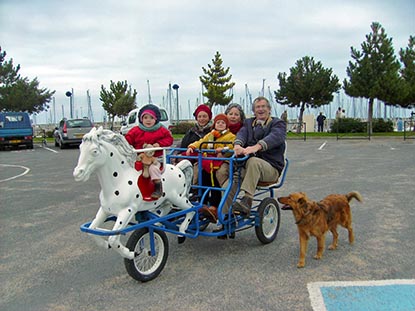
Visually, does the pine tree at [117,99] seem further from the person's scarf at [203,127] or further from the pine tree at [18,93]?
the person's scarf at [203,127]

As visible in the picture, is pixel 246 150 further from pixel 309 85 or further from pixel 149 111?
pixel 309 85

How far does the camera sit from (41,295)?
3.76 m

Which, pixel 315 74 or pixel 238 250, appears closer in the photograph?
pixel 238 250

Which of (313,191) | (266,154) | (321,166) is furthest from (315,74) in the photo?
(266,154)

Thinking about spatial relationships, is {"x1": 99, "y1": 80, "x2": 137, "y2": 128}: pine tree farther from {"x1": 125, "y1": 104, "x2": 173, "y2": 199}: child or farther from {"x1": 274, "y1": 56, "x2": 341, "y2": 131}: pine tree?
{"x1": 125, "y1": 104, "x2": 173, "y2": 199}: child

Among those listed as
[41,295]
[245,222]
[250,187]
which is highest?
[250,187]

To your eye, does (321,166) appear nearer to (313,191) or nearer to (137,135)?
(313,191)

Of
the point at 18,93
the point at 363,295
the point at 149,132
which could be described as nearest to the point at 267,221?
the point at 363,295

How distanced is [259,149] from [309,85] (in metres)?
32.5

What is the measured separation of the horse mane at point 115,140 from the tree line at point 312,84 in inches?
1035

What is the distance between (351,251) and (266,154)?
5.01ft

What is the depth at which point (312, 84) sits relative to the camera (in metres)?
35.2

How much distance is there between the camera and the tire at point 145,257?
3.82m

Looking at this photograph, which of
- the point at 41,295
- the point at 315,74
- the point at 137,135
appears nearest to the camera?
the point at 41,295
